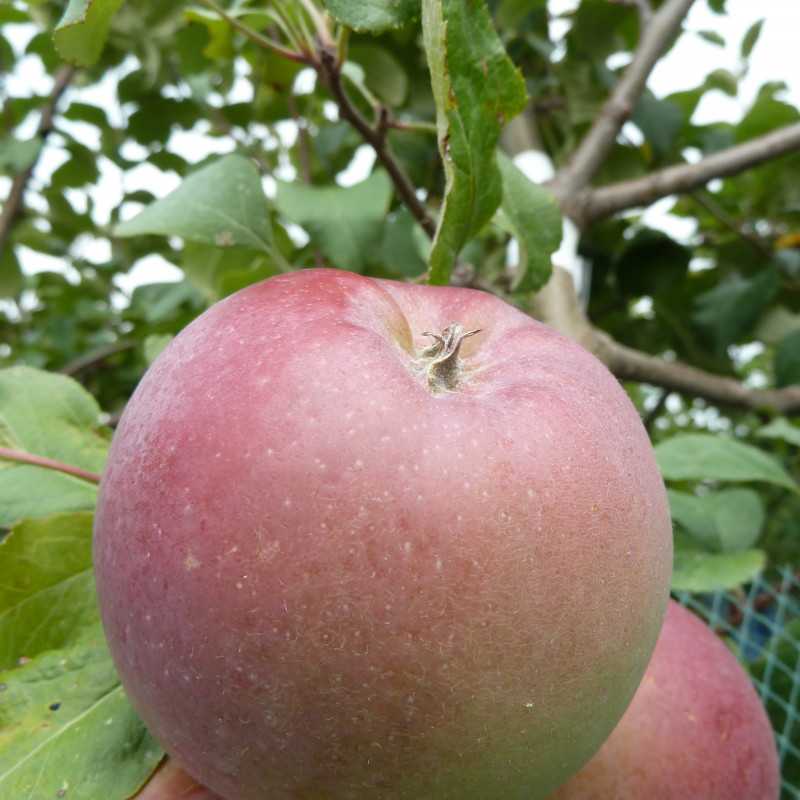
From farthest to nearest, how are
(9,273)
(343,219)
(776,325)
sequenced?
(9,273)
(776,325)
(343,219)

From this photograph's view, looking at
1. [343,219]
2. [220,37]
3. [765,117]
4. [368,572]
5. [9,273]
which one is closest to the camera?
[368,572]

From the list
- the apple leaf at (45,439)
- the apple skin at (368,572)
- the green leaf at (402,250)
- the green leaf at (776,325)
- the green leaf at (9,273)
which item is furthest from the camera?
the green leaf at (9,273)

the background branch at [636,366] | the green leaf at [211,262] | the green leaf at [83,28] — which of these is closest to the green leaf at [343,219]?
the green leaf at [211,262]

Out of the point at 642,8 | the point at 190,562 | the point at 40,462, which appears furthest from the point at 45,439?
the point at 642,8

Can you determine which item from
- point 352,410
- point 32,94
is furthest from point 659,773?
point 32,94

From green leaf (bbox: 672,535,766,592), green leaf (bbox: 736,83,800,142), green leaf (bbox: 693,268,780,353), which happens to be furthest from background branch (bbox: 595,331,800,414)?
green leaf (bbox: 736,83,800,142)

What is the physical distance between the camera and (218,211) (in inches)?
30.0

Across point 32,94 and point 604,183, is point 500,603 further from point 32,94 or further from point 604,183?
point 32,94

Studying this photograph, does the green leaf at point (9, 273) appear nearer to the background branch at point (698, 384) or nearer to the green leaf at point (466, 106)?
the background branch at point (698, 384)

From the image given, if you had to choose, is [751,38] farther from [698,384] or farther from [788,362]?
[698,384]

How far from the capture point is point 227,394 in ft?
1.27

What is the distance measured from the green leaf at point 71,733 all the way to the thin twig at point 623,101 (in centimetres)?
80

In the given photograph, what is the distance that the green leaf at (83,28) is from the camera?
54 centimetres

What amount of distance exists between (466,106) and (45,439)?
375mm
